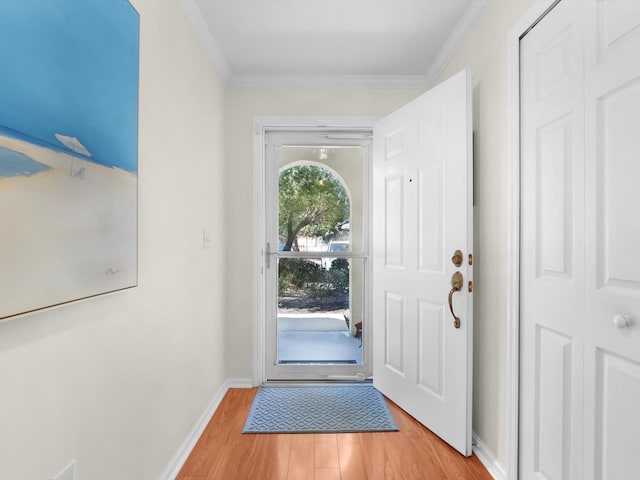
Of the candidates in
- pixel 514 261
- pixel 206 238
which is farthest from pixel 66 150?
pixel 514 261

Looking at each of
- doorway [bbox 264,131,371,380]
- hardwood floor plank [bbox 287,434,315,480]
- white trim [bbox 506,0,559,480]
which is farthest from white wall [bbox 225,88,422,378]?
white trim [bbox 506,0,559,480]

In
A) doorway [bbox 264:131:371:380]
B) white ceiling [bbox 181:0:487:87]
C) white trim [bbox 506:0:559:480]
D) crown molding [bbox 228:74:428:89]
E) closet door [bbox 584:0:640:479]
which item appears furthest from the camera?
doorway [bbox 264:131:371:380]

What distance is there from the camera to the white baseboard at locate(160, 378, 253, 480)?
1717mm

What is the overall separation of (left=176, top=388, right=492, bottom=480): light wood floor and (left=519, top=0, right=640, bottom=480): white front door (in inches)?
17.1

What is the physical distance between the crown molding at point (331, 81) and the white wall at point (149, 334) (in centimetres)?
34

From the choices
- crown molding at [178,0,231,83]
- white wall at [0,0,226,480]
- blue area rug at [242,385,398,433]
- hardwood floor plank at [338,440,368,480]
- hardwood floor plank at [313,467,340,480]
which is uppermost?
crown molding at [178,0,231,83]

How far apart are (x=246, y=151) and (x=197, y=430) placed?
199cm

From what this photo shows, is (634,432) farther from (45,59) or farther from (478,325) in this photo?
(45,59)

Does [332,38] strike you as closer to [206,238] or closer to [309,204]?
[309,204]

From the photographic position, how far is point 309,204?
119 inches

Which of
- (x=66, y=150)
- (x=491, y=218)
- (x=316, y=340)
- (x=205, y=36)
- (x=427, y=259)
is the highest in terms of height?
(x=205, y=36)

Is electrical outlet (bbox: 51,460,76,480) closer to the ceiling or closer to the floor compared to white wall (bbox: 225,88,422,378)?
closer to the floor

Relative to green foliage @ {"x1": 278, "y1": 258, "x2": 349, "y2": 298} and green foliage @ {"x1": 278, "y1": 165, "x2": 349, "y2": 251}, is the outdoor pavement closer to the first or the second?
green foliage @ {"x1": 278, "y1": 258, "x2": 349, "y2": 298}

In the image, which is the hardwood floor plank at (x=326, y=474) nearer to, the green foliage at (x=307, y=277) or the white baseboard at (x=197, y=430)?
the white baseboard at (x=197, y=430)
